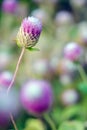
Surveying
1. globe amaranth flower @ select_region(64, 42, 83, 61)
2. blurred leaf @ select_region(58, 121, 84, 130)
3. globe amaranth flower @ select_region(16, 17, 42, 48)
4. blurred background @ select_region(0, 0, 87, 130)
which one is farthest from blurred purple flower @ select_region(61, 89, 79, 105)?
globe amaranth flower @ select_region(16, 17, 42, 48)

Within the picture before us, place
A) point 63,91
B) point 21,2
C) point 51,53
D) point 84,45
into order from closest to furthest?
point 63,91 → point 84,45 → point 51,53 → point 21,2

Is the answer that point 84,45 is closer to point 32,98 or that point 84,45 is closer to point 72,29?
point 72,29

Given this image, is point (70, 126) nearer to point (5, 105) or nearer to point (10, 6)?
point (5, 105)

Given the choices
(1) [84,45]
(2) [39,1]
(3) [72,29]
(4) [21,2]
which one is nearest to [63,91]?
(1) [84,45]

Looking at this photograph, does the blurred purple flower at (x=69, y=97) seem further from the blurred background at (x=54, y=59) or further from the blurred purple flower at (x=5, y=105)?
the blurred purple flower at (x=5, y=105)

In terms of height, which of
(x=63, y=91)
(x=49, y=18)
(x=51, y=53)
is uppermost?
(x=49, y=18)

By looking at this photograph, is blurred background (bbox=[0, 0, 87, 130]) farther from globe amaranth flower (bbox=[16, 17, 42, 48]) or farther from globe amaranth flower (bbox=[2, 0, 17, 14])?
globe amaranth flower (bbox=[16, 17, 42, 48])

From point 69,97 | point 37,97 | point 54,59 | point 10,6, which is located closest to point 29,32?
point 37,97
